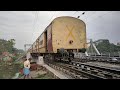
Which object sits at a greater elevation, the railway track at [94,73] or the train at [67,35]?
the train at [67,35]

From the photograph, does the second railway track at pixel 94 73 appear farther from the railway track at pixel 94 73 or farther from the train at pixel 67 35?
the train at pixel 67 35

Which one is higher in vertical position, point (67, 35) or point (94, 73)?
point (67, 35)

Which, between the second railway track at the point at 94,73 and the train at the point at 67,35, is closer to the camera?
the second railway track at the point at 94,73

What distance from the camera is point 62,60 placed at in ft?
49.1

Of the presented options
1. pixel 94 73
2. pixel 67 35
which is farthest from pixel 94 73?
pixel 67 35

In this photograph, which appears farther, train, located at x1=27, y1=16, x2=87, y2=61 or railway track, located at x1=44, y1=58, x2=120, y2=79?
train, located at x1=27, y1=16, x2=87, y2=61

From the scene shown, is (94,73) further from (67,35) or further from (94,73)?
(67,35)

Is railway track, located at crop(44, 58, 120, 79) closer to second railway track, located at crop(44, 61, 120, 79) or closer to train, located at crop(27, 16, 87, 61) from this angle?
second railway track, located at crop(44, 61, 120, 79)

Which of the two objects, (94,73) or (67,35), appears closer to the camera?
(94,73)

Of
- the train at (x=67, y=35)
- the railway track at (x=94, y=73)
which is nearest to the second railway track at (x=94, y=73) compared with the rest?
the railway track at (x=94, y=73)

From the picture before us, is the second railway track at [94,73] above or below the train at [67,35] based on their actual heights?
below

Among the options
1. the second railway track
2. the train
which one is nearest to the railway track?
the second railway track
